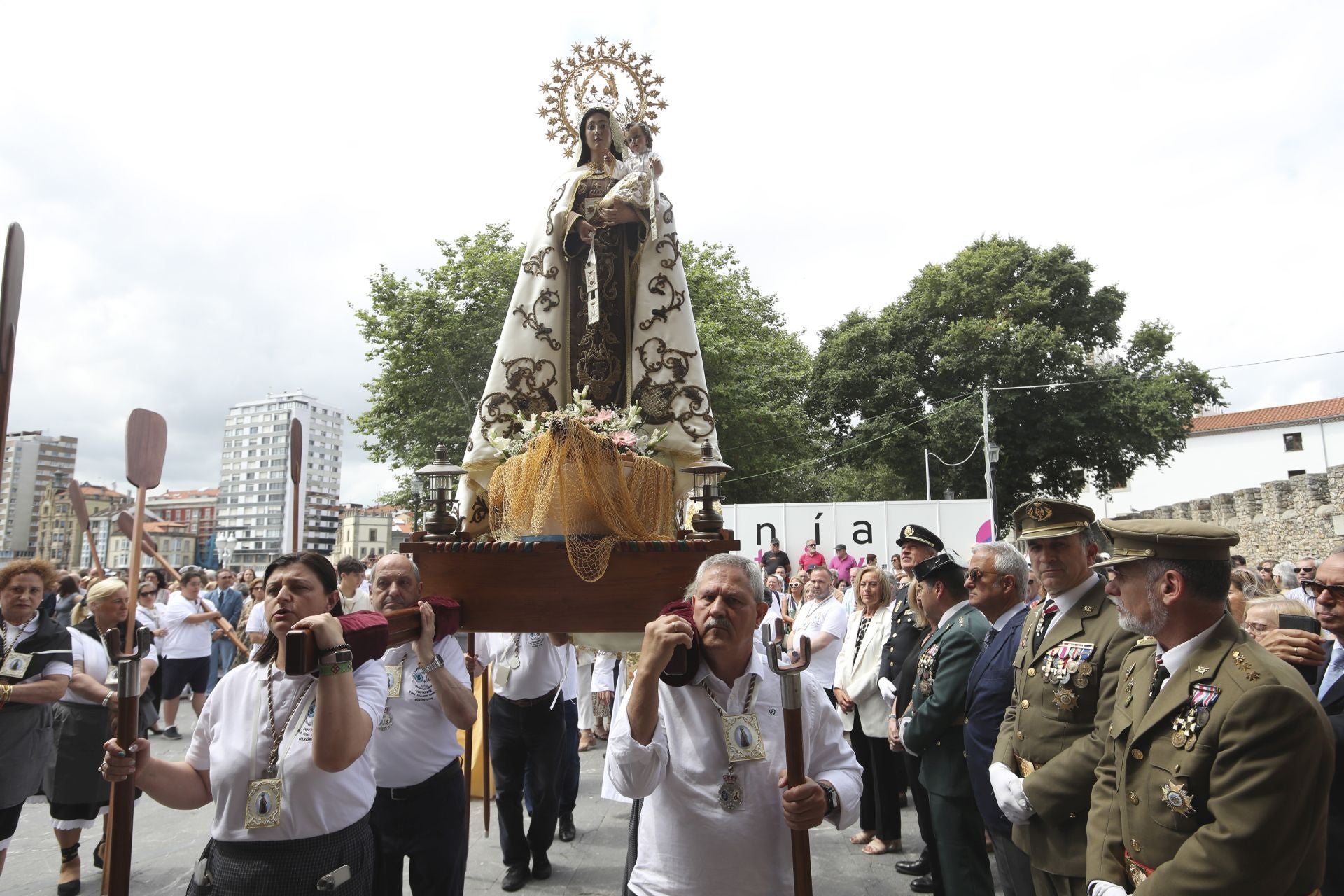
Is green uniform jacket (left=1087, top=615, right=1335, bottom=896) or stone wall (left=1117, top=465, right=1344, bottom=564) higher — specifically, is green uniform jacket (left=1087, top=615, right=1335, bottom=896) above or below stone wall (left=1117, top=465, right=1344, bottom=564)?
below

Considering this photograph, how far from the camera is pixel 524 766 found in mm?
5406

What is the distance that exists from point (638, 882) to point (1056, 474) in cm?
2781

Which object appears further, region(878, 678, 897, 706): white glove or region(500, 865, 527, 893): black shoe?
region(878, 678, 897, 706): white glove

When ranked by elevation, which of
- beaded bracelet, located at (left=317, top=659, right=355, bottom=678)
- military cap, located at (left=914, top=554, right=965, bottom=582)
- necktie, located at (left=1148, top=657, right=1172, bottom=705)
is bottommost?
necktie, located at (left=1148, top=657, right=1172, bottom=705)

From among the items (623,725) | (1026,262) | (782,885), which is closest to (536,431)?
(623,725)

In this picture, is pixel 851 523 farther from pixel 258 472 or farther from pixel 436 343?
pixel 258 472

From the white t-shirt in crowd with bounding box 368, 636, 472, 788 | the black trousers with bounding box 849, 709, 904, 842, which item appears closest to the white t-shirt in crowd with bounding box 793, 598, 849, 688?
the black trousers with bounding box 849, 709, 904, 842

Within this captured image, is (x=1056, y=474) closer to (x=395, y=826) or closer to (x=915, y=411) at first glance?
(x=915, y=411)

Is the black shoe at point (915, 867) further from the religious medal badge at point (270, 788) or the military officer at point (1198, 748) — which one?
the religious medal badge at point (270, 788)

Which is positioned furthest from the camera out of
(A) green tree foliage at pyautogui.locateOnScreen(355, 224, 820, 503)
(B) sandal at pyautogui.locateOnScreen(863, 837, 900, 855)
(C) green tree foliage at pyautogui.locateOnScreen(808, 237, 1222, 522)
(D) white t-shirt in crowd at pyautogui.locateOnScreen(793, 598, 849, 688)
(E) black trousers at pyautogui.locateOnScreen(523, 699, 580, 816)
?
(C) green tree foliage at pyautogui.locateOnScreen(808, 237, 1222, 522)

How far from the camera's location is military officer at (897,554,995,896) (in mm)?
3844

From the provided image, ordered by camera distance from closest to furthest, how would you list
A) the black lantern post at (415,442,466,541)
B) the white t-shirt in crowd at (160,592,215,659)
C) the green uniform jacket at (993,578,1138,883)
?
the green uniform jacket at (993,578,1138,883) → the black lantern post at (415,442,466,541) → the white t-shirt in crowd at (160,592,215,659)

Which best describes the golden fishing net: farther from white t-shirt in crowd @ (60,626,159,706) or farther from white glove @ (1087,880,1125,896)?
white t-shirt in crowd @ (60,626,159,706)

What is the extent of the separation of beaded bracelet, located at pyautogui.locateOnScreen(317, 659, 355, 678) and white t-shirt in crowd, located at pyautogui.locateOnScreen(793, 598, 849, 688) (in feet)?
17.3
